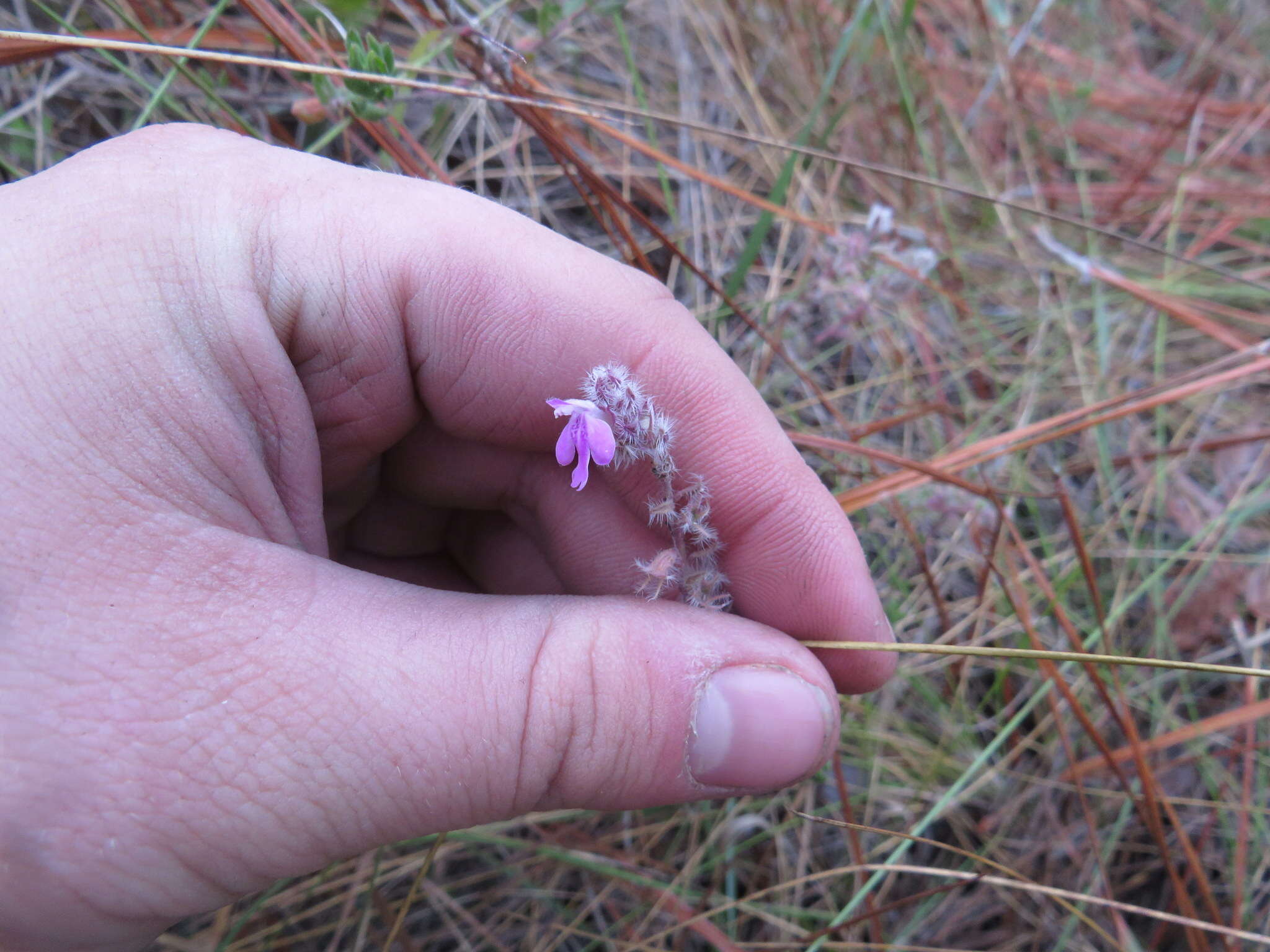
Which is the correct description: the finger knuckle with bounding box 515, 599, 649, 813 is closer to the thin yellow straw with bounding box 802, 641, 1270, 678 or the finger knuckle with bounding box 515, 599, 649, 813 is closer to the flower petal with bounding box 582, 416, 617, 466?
the flower petal with bounding box 582, 416, 617, 466

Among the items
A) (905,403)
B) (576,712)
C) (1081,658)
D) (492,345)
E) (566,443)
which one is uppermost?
(492,345)

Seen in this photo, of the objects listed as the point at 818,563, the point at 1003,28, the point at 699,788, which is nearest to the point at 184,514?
the point at 699,788

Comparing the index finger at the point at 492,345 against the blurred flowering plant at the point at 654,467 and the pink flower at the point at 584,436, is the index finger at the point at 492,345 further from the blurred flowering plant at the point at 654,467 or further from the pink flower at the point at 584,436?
the pink flower at the point at 584,436

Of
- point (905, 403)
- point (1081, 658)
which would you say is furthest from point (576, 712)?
point (905, 403)

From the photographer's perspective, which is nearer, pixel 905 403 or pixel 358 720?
pixel 358 720

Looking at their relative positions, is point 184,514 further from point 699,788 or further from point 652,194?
point 652,194

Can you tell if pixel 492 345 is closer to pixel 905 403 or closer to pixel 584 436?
pixel 584 436

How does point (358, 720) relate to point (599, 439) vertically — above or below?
below
